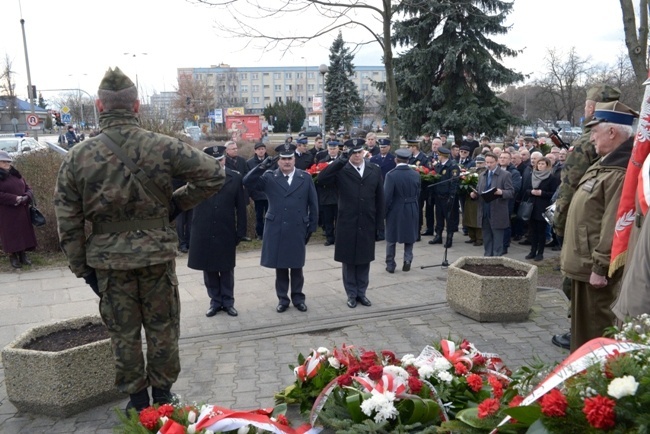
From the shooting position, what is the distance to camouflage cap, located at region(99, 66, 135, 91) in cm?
372

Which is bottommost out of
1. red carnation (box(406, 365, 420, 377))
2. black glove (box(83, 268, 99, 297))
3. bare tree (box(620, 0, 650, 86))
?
red carnation (box(406, 365, 420, 377))

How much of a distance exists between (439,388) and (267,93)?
117048 millimetres

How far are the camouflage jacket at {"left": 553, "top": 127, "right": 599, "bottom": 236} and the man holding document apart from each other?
4.11 m

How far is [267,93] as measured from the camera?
116562 mm

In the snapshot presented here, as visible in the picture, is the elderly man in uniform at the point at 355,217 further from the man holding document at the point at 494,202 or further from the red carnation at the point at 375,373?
the red carnation at the point at 375,373

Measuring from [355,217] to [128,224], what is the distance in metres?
3.67

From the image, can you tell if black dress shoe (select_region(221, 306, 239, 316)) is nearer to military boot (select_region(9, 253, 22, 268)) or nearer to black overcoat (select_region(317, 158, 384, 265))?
black overcoat (select_region(317, 158, 384, 265))

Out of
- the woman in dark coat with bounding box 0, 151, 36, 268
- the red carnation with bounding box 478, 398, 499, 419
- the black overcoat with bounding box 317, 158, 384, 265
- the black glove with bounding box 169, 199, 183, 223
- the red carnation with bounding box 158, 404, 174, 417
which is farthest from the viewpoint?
the woman in dark coat with bounding box 0, 151, 36, 268

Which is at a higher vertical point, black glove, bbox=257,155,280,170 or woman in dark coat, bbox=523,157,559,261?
black glove, bbox=257,155,280,170

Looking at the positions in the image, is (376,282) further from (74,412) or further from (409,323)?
(74,412)

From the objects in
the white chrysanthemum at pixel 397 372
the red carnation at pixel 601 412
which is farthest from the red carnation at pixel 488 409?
the white chrysanthemum at pixel 397 372

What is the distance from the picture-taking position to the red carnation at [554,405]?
1.90m

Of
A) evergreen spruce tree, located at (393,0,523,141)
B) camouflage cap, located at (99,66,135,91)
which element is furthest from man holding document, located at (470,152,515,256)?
evergreen spruce tree, located at (393,0,523,141)

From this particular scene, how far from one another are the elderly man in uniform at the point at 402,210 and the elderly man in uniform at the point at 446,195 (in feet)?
4.92
